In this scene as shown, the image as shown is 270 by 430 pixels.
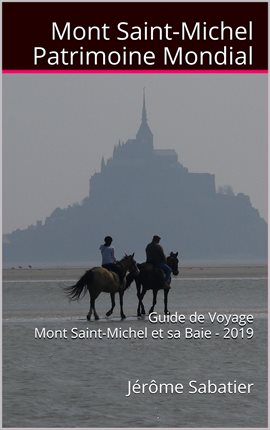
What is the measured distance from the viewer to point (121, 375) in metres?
18.2

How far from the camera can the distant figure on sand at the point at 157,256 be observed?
92.9 feet

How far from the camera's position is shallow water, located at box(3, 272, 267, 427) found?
14633 mm

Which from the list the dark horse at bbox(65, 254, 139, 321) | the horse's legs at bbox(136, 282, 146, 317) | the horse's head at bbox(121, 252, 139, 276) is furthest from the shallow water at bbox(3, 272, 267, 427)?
the horse's head at bbox(121, 252, 139, 276)

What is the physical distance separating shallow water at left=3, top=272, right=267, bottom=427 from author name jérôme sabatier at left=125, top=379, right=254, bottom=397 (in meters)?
0.12

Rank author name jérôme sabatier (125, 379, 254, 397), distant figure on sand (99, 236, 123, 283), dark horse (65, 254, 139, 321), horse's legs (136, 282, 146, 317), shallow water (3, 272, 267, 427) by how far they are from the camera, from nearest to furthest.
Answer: shallow water (3, 272, 267, 427), author name jérôme sabatier (125, 379, 254, 397), dark horse (65, 254, 139, 321), distant figure on sand (99, 236, 123, 283), horse's legs (136, 282, 146, 317)

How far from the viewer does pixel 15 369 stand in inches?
749

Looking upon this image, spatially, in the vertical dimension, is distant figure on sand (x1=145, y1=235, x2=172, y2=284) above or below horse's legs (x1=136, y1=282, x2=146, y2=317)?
above

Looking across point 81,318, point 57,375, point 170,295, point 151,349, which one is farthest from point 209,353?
point 170,295

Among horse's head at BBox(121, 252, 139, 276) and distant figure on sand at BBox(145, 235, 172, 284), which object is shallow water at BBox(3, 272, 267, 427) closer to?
horse's head at BBox(121, 252, 139, 276)

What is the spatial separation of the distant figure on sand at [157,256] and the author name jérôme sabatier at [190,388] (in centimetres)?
1130

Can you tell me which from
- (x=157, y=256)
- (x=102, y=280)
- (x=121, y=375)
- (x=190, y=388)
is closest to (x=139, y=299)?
(x=157, y=256)

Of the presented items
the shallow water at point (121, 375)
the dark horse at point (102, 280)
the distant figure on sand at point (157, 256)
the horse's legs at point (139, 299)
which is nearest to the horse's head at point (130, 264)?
the dark horse at point (102, 280)

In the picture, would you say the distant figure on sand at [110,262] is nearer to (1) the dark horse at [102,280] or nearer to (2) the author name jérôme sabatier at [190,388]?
(1) the dark horse at [102,280]

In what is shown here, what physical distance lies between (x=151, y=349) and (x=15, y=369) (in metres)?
3.46
